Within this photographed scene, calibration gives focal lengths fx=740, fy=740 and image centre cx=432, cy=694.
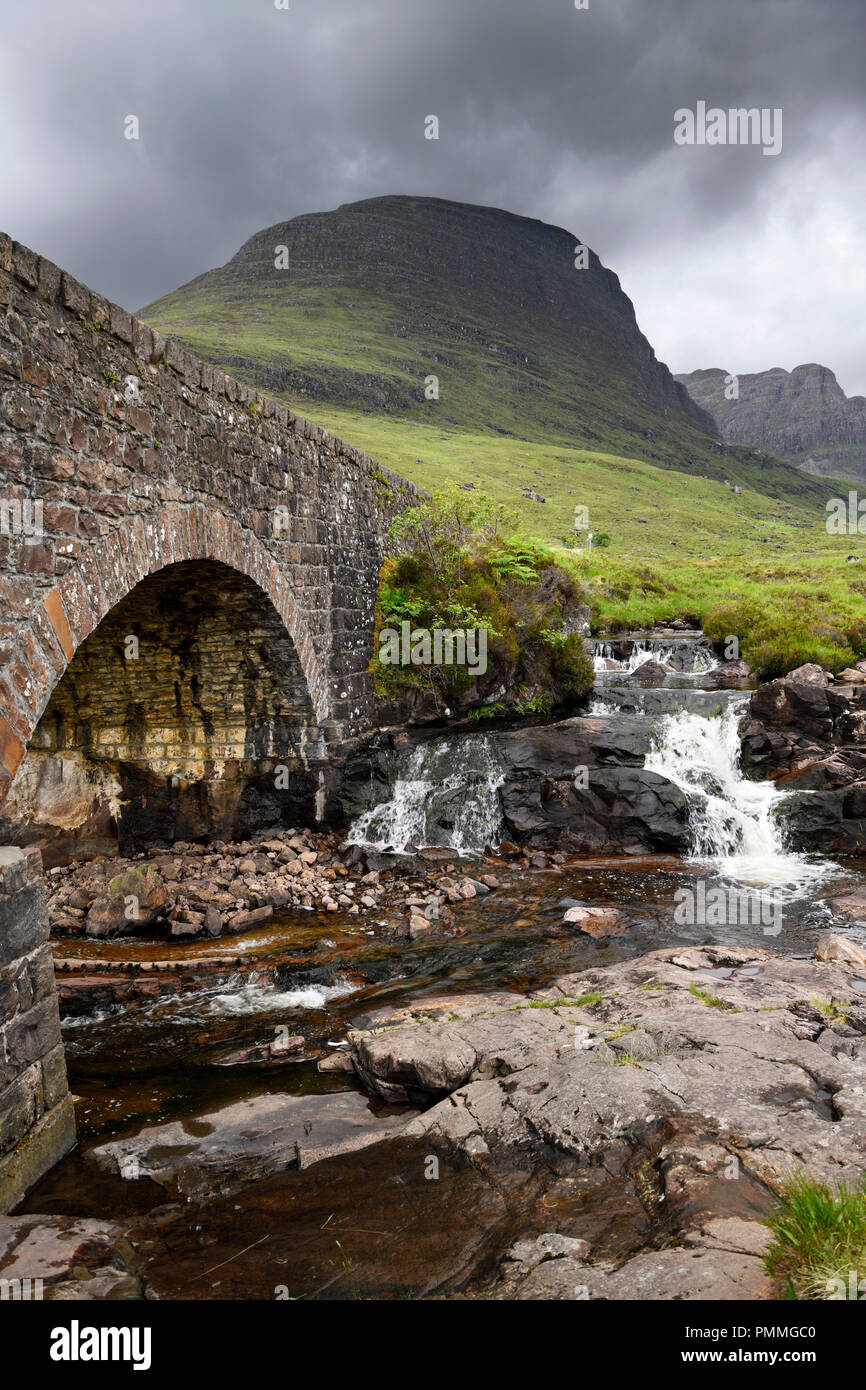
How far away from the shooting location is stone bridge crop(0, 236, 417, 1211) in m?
5.28

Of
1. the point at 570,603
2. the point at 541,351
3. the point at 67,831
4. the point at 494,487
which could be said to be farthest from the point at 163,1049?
the point at 541,351

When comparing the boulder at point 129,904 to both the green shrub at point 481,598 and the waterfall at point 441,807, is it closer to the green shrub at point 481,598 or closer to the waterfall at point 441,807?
the waterfall at point 441,807

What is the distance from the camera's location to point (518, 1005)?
618 cm

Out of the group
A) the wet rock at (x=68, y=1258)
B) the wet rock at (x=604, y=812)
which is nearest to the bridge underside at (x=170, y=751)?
the wet rock at (x=604, y=812)

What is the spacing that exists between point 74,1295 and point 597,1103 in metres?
2.65

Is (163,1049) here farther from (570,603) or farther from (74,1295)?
(570,603)

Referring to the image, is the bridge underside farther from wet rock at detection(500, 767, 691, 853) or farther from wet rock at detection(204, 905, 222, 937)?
wet rock at detection(500, 767, 691, 853)

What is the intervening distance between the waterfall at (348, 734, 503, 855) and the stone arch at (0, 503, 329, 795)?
12.1 ft

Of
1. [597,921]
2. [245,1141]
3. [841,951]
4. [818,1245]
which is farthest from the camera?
[597,921]

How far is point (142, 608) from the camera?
1030 cm

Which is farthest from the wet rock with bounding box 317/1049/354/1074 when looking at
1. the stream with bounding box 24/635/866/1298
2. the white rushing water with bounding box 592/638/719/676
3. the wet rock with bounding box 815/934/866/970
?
the white rushing water with bounding box 592/638/719/676

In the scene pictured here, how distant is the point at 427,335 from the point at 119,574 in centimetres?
13254

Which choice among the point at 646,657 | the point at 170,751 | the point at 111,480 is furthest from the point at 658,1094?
the point at 646,657

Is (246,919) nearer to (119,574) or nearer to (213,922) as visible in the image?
(213,922)
